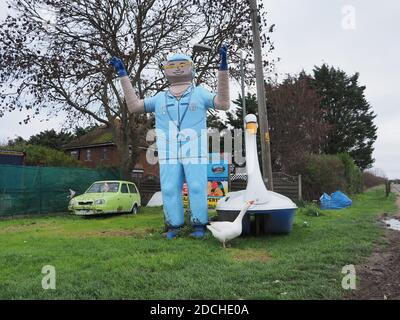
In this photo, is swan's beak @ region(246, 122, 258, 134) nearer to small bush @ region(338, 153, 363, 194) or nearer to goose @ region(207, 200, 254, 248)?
goose @ region(207, 200, 254, 248)

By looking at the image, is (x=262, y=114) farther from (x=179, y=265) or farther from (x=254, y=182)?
(x=179, y=265)

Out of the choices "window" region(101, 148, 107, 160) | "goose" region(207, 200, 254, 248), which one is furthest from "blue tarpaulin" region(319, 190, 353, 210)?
"window" region(101, 148, 107, 160)

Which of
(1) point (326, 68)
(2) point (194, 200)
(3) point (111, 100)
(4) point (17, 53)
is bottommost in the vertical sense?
(2) point (194, 200)

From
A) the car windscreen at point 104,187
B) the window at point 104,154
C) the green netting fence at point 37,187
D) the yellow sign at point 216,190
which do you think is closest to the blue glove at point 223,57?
the yellow sign at point 216,190

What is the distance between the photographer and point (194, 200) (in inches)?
352

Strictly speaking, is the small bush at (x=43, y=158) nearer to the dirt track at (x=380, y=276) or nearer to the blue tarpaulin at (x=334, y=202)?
the blue tarpaulin at (x=334, y=202)

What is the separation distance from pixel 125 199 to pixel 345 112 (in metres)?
30.7

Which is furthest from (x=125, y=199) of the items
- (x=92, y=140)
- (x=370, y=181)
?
(x=370, y=181)

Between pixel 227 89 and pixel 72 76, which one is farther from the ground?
pixel 72 76

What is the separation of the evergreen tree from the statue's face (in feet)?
105

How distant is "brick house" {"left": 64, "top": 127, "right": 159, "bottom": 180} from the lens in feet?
129

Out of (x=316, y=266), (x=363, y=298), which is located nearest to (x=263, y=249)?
(x=316, y=266)

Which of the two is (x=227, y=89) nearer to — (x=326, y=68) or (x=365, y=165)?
(x=326, y=68)

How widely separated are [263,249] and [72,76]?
44.7ft
